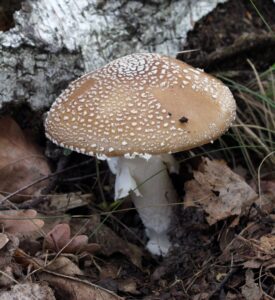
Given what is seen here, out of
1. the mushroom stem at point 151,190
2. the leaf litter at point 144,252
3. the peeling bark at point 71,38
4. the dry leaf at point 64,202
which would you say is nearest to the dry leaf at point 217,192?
the leaf litter at point 144,252

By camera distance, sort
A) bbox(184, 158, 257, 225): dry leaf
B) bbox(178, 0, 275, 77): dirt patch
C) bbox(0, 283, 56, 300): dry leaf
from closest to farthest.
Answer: bbox(0, 283, 56, 300): dry leaf < bbox(184, 158, 257, 225): dry leaf < bbox(178, 0, 275, 77): dirt patch

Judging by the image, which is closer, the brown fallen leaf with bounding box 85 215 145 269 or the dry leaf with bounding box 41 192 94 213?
the brown fallen leaf with bounding box 85 215 145 269

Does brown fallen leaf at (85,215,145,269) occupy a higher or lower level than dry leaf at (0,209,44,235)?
lower

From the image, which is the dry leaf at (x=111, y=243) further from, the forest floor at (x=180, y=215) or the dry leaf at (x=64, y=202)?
the dry leaf at (x=64, y=202)

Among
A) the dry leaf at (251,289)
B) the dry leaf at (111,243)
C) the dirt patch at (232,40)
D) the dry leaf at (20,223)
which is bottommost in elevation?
the dry leaf at (111,243)

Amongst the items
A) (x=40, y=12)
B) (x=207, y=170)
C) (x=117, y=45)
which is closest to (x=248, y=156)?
(x=207, y=170)

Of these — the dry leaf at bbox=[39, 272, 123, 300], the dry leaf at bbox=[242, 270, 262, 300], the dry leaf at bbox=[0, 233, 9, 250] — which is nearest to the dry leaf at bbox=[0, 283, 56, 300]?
the dry leaf at bbox=[39, 272, 123, 300]

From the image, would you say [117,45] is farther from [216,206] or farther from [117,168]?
[216,206]

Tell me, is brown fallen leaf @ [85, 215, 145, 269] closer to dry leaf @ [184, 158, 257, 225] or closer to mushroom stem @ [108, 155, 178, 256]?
mushroom stem @ [108, 155, 178, 256]
